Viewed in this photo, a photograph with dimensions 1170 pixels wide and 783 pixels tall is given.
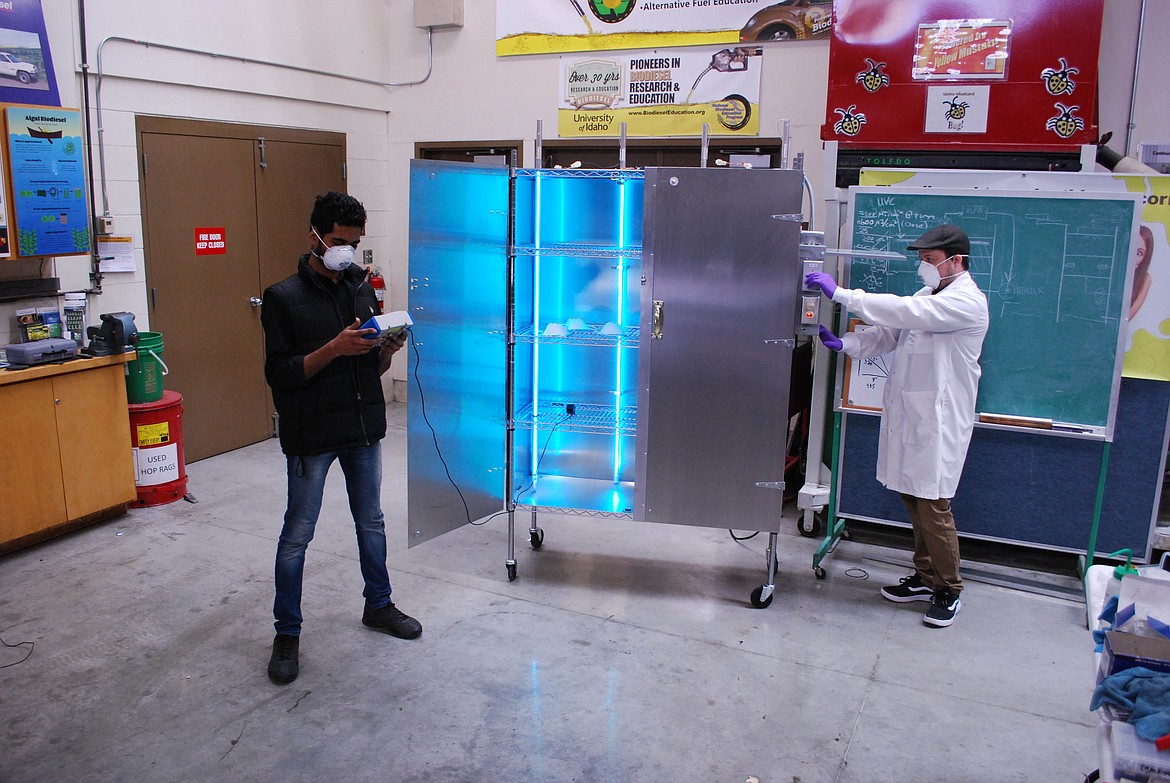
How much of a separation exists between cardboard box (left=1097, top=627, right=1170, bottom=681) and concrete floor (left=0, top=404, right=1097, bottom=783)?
109cm

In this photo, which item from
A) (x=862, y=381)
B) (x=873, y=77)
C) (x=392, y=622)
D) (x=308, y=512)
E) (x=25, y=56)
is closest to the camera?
(x=308, y=512)

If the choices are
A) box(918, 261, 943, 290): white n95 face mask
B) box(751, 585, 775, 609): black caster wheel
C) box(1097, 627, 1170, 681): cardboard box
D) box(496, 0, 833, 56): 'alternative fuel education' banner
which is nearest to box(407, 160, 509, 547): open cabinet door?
box(751, 585, 775, 609): black caster wheel

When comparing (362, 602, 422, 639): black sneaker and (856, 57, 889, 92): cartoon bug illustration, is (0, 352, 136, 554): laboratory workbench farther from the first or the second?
(856, 57, 889, 92): cartoon bug illustration

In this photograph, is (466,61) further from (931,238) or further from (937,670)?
(937,670)

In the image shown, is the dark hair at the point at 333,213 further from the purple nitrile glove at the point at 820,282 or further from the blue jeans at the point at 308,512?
the purple nitrile glove at the point at 820,282

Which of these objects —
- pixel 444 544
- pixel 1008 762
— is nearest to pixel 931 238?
pixel 1008 762

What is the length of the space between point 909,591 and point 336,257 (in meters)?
2.69

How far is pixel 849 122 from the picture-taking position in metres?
4.56

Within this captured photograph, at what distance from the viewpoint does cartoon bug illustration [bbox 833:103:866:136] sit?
14.9 feet

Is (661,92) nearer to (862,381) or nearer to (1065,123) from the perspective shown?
(1065,123)

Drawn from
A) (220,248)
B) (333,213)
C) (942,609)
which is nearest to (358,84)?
(220,248)

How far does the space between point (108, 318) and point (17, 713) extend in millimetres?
2149

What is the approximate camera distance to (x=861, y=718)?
2.90m

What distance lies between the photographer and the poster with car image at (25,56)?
4.09 m
